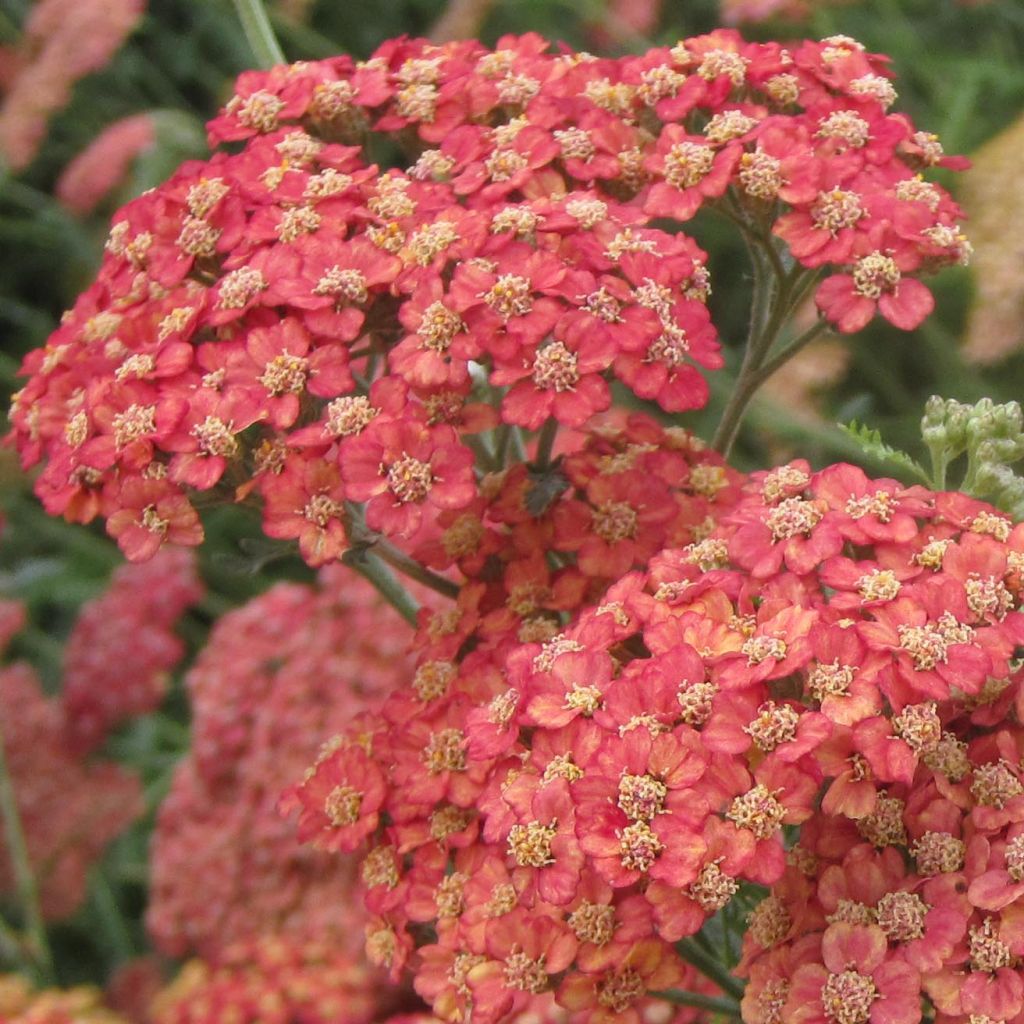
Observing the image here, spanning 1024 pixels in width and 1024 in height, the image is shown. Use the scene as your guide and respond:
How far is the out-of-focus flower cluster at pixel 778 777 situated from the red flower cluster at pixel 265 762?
0.93 m

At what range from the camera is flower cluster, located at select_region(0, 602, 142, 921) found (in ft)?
7.60

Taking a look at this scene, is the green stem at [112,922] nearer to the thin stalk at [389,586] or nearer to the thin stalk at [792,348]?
the thin stalk at [389,586]

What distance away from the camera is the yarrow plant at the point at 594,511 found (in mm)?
846

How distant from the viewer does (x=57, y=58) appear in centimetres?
277

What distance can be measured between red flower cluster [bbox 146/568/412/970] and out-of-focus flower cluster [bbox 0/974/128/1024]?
22 cm

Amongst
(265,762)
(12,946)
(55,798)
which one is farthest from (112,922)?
(265,762)

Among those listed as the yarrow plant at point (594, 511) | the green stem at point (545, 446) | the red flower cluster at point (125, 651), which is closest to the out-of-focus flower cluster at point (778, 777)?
the yarrow plant at point (594, 511)

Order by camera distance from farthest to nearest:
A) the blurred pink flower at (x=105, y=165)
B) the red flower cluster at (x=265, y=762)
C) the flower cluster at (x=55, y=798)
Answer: the blurred pink flower at (x=105, y=165) < the flower cluster at (x=55, y=798) < the red flower cluster at (x=265, y=762)

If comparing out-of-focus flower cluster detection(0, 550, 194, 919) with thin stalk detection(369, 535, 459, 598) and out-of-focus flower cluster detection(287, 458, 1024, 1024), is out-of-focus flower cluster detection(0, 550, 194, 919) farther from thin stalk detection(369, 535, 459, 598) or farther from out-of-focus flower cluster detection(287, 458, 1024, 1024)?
out-of-focus flower cluster detection(287, 458, 1024, 1024)

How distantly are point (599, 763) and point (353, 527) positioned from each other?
30 centimetres

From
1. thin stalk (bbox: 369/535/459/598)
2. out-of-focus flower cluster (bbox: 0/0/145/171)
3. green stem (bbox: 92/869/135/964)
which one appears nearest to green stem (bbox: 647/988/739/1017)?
thin stalk (bbox: 369/535/459/598)

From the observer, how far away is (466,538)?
1.17 meters

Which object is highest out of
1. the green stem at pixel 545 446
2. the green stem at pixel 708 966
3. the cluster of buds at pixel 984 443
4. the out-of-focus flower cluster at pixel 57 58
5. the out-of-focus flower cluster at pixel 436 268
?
the out-of-focus flower cluster at pixel 436 268

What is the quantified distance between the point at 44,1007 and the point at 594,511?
40.0 inches
